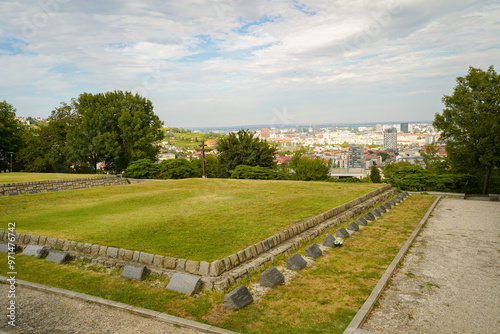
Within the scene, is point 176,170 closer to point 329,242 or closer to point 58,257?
point 58,257

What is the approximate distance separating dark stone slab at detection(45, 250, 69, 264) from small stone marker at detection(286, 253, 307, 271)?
5254 mm

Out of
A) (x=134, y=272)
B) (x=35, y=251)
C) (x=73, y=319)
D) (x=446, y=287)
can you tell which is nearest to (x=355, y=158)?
(x=446, y=287)

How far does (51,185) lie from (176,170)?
9929 mm

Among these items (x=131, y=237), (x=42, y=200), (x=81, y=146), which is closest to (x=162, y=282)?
(x=131, y=237)

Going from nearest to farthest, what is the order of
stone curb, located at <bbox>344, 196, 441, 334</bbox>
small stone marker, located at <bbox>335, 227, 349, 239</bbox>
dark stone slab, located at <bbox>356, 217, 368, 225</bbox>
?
1. stone curb, located at <bbox>344, 196, 441, 334</bbox>
2. small stone marker, located at <bbox>335, 227, 349, 239</bbox>
3. dark stone slab, located at <bbox>356, 217, 368, 225</bbox>

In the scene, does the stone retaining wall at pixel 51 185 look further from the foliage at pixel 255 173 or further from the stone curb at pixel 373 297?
the stone curb at pixel 373 297

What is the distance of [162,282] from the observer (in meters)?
6.26

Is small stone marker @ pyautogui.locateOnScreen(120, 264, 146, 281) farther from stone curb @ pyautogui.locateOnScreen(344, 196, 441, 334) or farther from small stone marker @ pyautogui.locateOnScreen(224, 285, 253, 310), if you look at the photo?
stone curb @ pyautogui.locateOnScreen(344, 196, 441, 334)

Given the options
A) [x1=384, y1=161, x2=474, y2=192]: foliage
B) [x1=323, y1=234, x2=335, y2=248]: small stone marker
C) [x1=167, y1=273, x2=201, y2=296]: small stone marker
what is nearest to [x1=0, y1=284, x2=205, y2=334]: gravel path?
[x1=167, y1=273, x2=201, y2=296]: small stone marker

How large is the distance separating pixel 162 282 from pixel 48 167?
3693cm

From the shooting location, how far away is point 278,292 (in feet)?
19.3

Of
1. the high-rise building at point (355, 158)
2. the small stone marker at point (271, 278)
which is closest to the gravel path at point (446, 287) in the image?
the small stone marker at point (271, 278)

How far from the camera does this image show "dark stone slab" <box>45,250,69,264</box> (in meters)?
7.36

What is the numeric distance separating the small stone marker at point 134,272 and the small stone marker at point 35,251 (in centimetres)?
276
